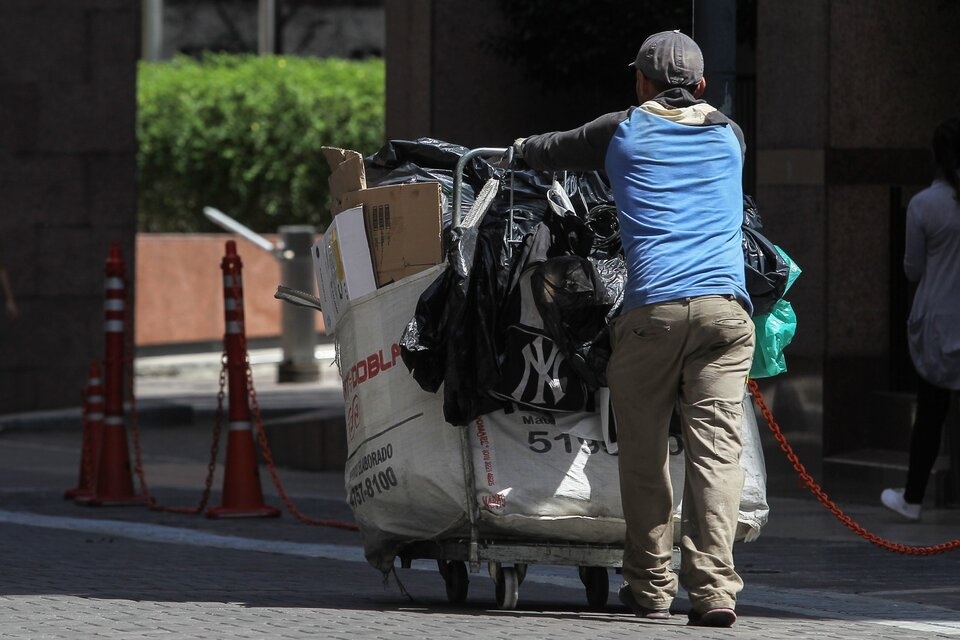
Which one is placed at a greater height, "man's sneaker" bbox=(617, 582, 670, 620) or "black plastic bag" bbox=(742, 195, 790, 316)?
"black plastic bag" bbox=(742, 195, 790, 316)

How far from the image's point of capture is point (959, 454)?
31.3 ft

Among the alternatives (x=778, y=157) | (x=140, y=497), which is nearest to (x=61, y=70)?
(x=140, y=497)

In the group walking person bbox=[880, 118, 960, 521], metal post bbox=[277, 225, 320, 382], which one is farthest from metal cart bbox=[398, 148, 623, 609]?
metal post bbox=[277, 225, 320, 382]

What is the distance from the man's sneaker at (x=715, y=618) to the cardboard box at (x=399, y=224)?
1.42 meters

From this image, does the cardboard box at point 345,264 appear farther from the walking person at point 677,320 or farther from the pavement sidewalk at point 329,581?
the pavement sidewalk at point 329,581

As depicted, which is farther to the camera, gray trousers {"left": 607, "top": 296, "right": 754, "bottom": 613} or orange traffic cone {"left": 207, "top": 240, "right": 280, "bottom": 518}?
orange traffic cone {"left": 207, "top": 240, "right": 280, "bottom": 518}

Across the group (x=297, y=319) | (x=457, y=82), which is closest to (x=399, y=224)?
(x=457, y=82)

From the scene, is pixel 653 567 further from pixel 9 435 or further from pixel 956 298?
pixel 9 435

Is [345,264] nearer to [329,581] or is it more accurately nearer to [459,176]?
[459,176]

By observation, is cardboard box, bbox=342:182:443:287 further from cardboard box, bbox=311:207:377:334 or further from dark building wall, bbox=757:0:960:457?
dark building wall, bbox=757:0:960:457

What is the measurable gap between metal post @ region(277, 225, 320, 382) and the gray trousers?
13903 millimetres

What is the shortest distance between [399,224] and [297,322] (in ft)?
44.7

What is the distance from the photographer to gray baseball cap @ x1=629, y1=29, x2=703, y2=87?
238 inches

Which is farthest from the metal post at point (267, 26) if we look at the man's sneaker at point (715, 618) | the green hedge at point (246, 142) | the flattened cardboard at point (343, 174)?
the man's sneaker at point (715, 618)
